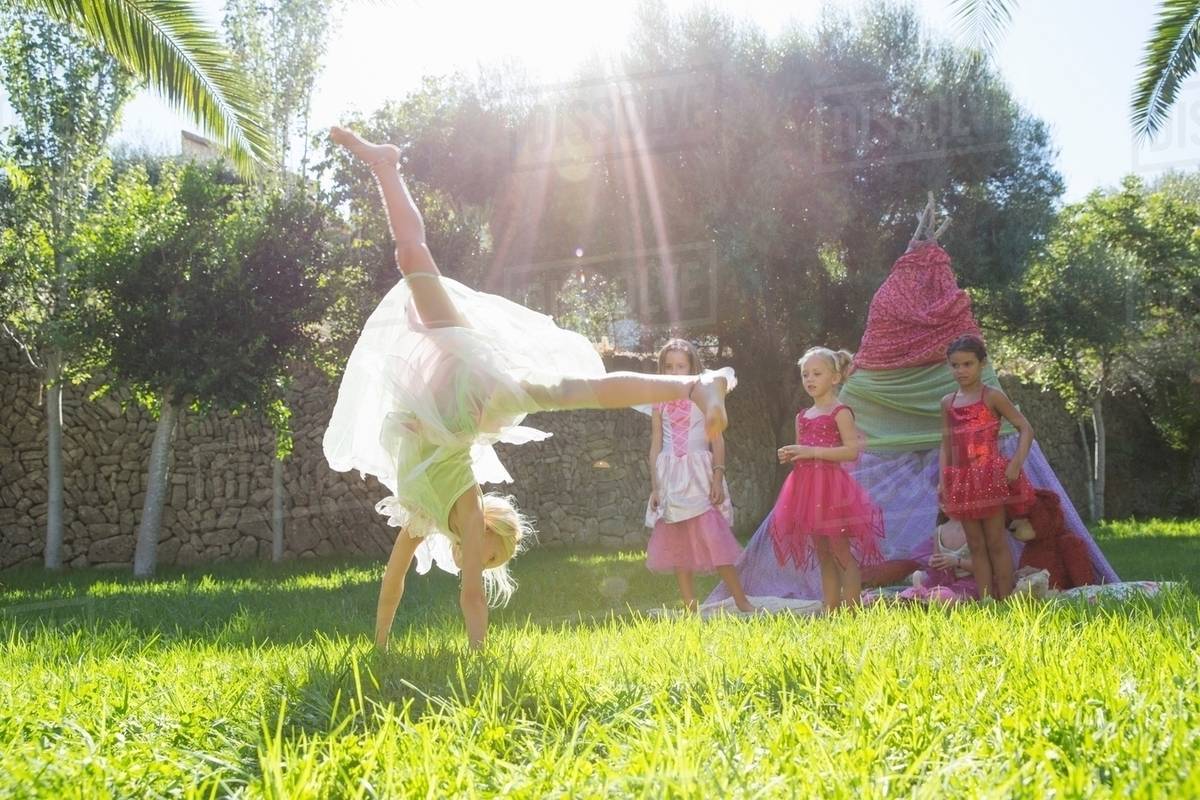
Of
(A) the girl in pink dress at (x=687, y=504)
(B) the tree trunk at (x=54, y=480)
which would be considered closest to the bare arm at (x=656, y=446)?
(A) the girl in pink dress at (x=687, y=504)

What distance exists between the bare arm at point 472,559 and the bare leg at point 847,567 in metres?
2.55

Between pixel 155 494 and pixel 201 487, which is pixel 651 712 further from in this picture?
pixel 201 487

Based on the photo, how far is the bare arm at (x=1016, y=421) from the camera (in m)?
5.89

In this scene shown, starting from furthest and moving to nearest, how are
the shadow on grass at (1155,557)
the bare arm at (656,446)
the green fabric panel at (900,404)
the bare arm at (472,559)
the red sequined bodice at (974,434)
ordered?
the green fabric panel at (900,404) < the shadow on grass at (1155,557) < the bare arm at (656,446) < the red sequined bodice at (974,434) < the bare arm at (472,559)

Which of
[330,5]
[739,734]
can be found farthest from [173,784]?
[330,5]

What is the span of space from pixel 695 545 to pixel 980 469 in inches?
70.3

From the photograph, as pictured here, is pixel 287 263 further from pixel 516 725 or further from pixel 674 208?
pixel 516 725

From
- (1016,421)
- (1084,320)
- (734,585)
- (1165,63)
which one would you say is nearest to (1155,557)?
(1165,63)

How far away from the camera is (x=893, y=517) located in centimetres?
814

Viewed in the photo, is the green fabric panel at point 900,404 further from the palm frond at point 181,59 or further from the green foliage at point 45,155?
the green foliage at point 45,155

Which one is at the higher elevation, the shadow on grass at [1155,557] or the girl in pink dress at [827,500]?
the girl in pink dress at [827,500]

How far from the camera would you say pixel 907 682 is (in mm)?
2564

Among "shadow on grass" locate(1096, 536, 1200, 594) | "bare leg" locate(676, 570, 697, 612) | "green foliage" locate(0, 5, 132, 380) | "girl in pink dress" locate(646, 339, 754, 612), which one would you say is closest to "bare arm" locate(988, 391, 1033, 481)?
"shadow on grass" locate(1096, 536, 1200, 594)

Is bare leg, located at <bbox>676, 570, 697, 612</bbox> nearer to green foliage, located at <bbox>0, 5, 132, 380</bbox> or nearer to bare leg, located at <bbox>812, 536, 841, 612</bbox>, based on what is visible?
bare leg, located at <bbox>812, 536, 841, 612</bbox>
